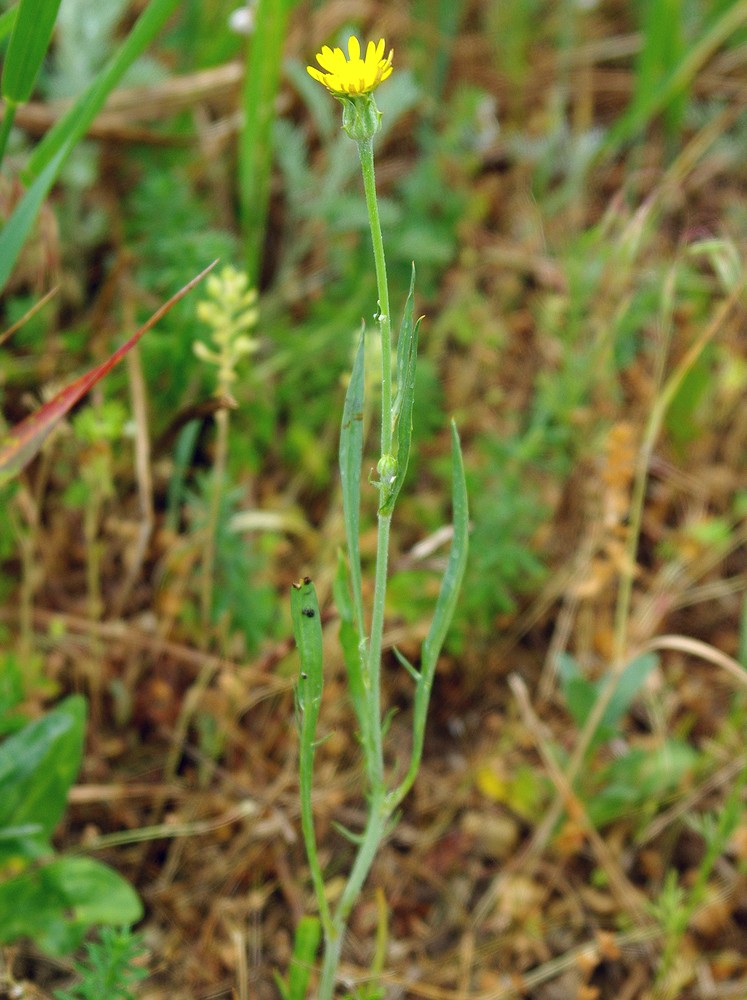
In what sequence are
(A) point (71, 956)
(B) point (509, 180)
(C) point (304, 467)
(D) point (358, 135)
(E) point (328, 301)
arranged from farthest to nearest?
(B) point (509, 180) → (E) point (328, 301) → (C) point (304, 467) → (A) point (71, 956) → (D) point (358, 135)

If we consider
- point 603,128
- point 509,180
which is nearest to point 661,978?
point 509,180

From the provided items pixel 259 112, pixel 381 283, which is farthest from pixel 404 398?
pixel 259 112

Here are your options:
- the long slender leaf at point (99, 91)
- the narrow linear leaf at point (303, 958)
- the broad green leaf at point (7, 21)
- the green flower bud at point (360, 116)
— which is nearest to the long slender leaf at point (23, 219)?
the long slender leaf at point (99, 91)

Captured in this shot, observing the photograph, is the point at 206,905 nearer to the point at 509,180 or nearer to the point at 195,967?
the point at 195,967

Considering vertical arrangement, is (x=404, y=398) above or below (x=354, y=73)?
below

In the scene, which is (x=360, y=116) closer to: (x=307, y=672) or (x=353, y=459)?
(x=353, y=459)

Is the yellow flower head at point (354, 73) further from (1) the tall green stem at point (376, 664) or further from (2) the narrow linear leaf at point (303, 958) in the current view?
(2) the narrow linear leaf at point (303, 958)

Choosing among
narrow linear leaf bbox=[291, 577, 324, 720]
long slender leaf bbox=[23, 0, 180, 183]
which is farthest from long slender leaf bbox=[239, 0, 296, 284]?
narrow linear leaf bbox=[291, 577, 324, 720]
